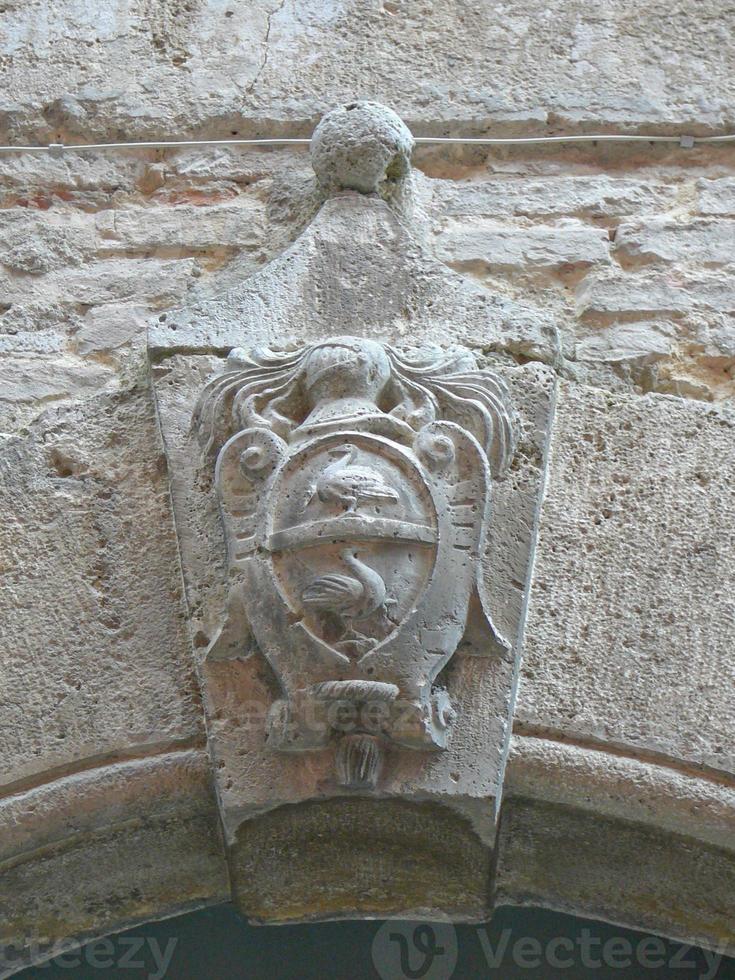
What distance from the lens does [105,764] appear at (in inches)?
80.8

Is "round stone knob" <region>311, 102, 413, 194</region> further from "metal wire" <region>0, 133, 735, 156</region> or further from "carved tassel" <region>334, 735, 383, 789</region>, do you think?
"carved tassel" <region>334, 735, 383, 789</region>

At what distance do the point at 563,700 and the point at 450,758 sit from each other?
0.19 meters

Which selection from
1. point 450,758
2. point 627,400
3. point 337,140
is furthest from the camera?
point 337,140

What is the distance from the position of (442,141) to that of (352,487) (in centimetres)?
105

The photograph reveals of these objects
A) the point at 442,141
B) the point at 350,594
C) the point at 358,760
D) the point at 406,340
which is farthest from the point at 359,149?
the point at 358,760

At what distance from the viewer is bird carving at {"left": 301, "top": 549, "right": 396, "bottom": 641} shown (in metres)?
1.89

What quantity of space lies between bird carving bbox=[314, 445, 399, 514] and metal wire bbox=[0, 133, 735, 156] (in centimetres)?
99

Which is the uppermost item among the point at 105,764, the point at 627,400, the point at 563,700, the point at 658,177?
the point at 658,177

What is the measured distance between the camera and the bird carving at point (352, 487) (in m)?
1.92

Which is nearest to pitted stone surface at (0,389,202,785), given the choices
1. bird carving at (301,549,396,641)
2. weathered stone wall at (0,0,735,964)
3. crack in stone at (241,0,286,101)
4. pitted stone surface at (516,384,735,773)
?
weathered stone wall at (0,0,735,964)

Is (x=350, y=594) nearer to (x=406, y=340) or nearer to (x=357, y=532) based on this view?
(x=357, y=532)

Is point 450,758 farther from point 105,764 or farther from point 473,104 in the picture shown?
point 473,104

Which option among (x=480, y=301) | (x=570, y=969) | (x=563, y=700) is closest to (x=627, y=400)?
(x=480, y=301)

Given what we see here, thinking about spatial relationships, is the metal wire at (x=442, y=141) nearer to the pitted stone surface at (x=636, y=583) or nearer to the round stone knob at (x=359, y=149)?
the round stone knob at (x=359, y=149)
